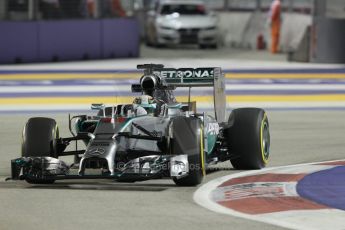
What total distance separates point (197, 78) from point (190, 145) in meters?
1.79

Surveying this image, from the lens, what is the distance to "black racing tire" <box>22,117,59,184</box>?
38.5 feet

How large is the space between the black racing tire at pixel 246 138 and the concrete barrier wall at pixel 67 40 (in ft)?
62.2

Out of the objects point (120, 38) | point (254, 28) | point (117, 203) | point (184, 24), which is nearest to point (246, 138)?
point (117, 203)

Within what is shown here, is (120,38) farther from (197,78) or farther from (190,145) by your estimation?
(190,145)

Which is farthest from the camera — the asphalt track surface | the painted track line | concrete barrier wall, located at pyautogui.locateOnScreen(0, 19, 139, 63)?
concrete barrier wall, located at pyautogui.locateOnScreen(0, 19, 139, 63)

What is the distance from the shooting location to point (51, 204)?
10375mm

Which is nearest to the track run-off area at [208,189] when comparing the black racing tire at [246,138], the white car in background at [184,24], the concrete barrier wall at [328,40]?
the black racing tire at [246,138]

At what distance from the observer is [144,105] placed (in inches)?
480

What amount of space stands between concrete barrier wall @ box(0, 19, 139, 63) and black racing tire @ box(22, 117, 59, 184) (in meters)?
19.2

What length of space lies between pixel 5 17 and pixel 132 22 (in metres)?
4.93

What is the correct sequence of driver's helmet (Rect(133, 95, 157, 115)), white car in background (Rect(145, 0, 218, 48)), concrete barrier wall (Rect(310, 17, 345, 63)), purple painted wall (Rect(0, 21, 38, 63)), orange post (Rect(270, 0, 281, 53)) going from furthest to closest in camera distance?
white car in background (Rect(145, 0, 218, 48)) → orange post (Rect(270, 0, 281, 53)) → purple painted wall (Rect(0, 21, 38, 63)) → concrete barrier wall (Rect(310, 17, 345, 63)) → driver's helmet (Rect(133, 95, 157, 115))

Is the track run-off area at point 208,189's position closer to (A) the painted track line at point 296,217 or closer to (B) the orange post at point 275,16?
(A) the painted track line at point 296,217

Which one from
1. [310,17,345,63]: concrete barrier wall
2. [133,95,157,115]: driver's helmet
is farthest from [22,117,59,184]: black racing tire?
[310,17,345,63]: concrete barrier wall

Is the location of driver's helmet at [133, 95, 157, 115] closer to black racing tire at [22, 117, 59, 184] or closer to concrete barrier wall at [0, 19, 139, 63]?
black racing tire at [22, 117, 59, 184]
